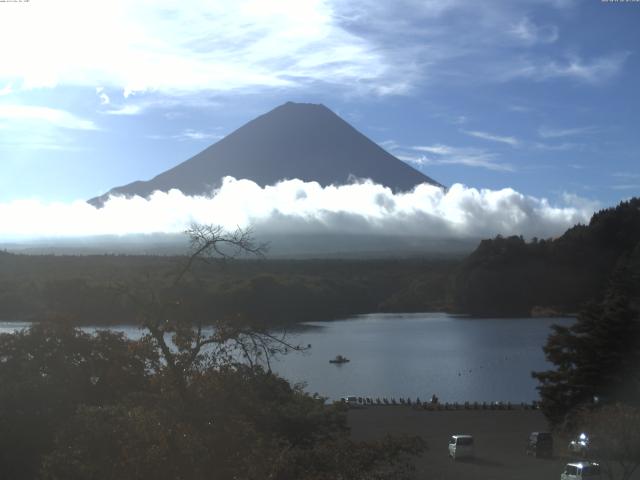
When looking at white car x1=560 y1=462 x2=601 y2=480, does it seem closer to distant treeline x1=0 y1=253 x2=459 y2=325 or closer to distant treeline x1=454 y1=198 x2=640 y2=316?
distant treeline x1=0 y1=253 x2=459 y2=325

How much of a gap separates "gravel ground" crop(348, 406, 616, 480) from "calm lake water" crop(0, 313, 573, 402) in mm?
2718

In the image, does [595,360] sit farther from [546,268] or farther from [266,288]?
[546,268]

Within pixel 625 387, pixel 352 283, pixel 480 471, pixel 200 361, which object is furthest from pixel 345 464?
pixel 352 283

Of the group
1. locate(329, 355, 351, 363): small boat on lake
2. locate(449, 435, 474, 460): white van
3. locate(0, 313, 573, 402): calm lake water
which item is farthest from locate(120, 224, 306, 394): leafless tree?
locate(329, 355, 351, 363): small boat on lake

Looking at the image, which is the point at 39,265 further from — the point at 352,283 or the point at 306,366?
the point at 306,366

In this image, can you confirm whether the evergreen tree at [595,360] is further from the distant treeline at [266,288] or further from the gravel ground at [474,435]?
the distant treeline at [266,288]

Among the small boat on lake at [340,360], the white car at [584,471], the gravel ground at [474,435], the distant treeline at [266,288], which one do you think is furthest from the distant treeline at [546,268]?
the white car at [584,471]

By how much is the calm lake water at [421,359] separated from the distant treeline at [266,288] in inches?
97.0

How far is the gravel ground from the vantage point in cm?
1216

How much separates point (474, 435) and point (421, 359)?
20.2 m

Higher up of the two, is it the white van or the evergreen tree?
the evergreen tree

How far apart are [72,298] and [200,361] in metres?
36.9

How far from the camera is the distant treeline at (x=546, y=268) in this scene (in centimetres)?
→ 6438

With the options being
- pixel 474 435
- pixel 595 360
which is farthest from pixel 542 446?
pixel 474 435
